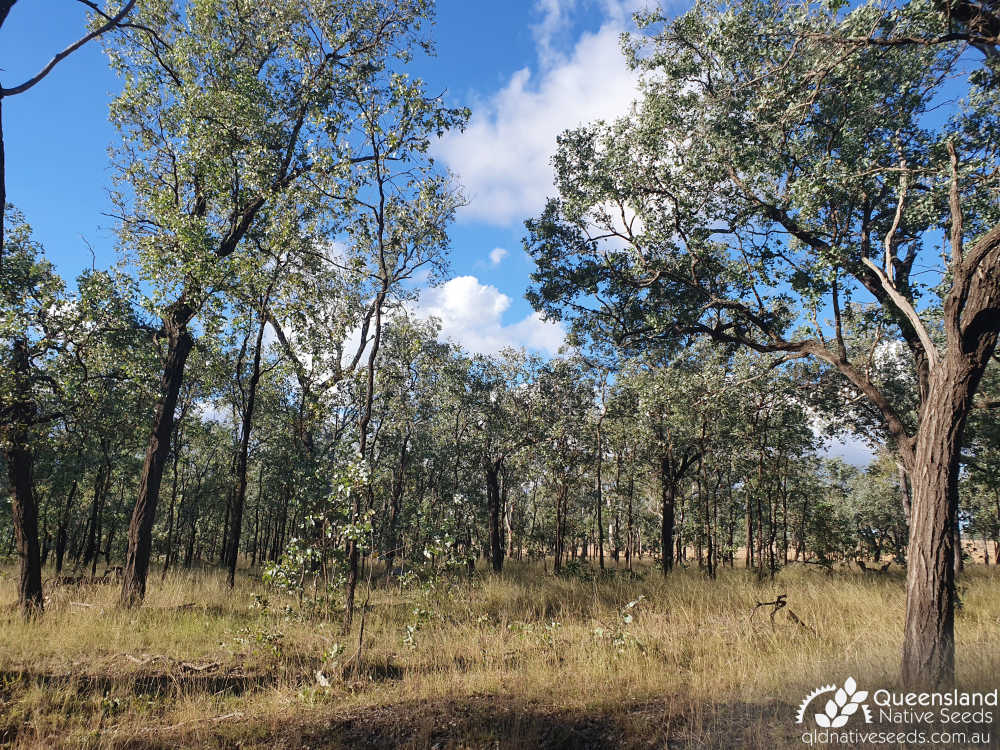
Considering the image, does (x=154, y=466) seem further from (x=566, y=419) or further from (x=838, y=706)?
(x=566, y=419)

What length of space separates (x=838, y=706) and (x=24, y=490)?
13.4 meters

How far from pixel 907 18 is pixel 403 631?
1282 centimetres

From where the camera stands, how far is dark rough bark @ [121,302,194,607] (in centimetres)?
1038

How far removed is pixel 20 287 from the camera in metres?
9.13

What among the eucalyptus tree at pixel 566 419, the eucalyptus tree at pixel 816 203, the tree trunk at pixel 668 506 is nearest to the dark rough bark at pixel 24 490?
the eucalyptus tree at pixel 816 203

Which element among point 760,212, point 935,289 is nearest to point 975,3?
point 760,212

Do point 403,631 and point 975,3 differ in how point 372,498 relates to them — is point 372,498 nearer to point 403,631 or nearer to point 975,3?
point 403,631

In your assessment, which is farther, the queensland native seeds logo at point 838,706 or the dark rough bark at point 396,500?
the dark rough bark at point 396,500

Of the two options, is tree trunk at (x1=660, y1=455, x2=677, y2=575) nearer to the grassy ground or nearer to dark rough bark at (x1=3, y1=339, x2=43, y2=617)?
the grassy ground

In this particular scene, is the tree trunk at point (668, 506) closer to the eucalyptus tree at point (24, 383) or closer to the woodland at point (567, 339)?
the woodland at point (567, 339)

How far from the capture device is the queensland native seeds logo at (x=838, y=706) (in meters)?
4.50

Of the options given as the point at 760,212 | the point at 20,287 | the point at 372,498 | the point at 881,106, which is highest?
the point at 881,106

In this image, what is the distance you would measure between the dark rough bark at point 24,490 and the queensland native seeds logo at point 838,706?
1218cm

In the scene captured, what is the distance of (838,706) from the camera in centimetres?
473
